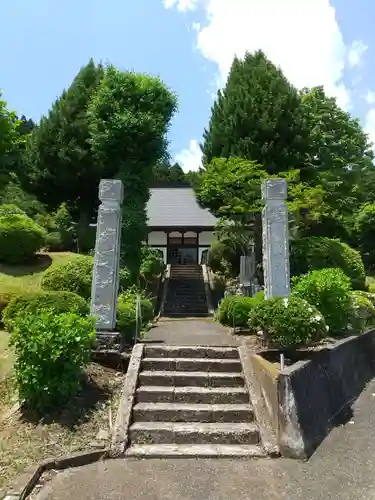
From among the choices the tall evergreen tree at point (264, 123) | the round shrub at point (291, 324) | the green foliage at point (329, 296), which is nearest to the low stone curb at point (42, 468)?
the round shrub at point (291, 324)

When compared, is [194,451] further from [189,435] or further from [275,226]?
[275,226]

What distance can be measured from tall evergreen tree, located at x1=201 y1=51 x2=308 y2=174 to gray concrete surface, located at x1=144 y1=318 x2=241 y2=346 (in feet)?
29.5

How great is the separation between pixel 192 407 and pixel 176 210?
21.8 m

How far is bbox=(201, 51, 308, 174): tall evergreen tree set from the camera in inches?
755

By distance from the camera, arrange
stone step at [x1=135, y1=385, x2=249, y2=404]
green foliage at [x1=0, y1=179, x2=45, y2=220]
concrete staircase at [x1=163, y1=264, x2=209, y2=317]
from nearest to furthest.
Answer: stone step at [x1=135, y1=385, x2=249, y2=404]
concrete staircase at [x1=163, y1=264, x2=209, y2=317]
green foliage at [x1=0, y1=179, x2=45, y2=220]

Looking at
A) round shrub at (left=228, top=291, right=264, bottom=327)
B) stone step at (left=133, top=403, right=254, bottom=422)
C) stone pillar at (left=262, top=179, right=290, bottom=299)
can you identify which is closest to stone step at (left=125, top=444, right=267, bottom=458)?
stone step at (left=133, top=403, right=254, bottom=422)

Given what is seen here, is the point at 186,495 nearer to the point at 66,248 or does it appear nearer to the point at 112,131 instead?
the point at 112,131

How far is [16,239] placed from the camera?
53.1ft

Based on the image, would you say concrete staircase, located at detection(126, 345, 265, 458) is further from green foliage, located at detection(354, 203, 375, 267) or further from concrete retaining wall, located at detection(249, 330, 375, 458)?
green foliage, located at detection(354, 203, 375, 267)

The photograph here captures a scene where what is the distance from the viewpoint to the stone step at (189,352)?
748cm

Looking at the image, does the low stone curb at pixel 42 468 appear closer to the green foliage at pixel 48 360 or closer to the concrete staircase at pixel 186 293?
the green foliage at pixel 48 360

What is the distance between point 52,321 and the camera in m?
5.77

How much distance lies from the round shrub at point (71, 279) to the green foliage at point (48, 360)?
6228 millimetres

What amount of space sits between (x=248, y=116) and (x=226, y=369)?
1525cm
